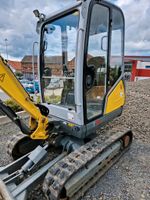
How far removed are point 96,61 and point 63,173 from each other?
1.80m

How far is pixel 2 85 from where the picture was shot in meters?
2.19

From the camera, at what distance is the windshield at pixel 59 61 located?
3.08m

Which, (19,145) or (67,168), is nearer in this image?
(67,168)

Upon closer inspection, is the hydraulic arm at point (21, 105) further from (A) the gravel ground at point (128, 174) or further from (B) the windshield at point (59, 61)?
(A) the gravel ground at point (128, 174)

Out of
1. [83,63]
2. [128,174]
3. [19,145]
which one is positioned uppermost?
[83,63]

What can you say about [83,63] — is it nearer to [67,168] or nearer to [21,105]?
[21,105]

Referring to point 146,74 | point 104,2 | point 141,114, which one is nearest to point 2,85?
point 104,2

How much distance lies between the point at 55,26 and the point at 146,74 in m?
21.7

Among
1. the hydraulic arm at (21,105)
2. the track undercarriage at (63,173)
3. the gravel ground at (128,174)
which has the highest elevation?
the hydraulic arm at (21,105)

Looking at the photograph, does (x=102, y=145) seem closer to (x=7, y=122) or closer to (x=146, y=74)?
(x=7, y=122)

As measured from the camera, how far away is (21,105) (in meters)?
2.48

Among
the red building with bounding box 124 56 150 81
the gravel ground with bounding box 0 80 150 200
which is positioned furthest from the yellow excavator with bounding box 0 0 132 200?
the red building with bounding box 124 56 150 81

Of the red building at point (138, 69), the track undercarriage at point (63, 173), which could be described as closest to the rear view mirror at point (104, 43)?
the track undercarriage at point (63, 173)

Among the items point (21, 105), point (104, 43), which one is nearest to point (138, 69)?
point (104, 43)
